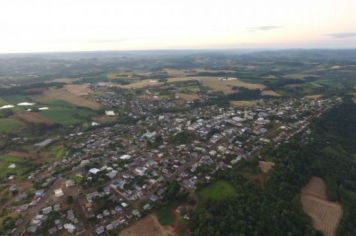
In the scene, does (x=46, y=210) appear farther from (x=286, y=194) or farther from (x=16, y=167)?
(x=286, y=194)

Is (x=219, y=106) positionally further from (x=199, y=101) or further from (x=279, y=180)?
(x=279, y=180)

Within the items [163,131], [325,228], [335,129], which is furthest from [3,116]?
[335,129]

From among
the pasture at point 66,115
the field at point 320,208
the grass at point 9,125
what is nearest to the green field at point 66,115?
the pasture at point 66,115

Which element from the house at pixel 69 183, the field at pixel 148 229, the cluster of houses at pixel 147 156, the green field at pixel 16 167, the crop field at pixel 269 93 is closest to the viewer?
the field at pixel 148 229

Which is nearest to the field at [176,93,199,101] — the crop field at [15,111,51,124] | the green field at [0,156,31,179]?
the crop field at [15,111,51,124]

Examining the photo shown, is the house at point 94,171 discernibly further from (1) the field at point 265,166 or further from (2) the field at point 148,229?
(1) the field at point 265,166

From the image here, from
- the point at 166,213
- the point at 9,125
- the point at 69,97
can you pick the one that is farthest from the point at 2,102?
the point at 166,213
